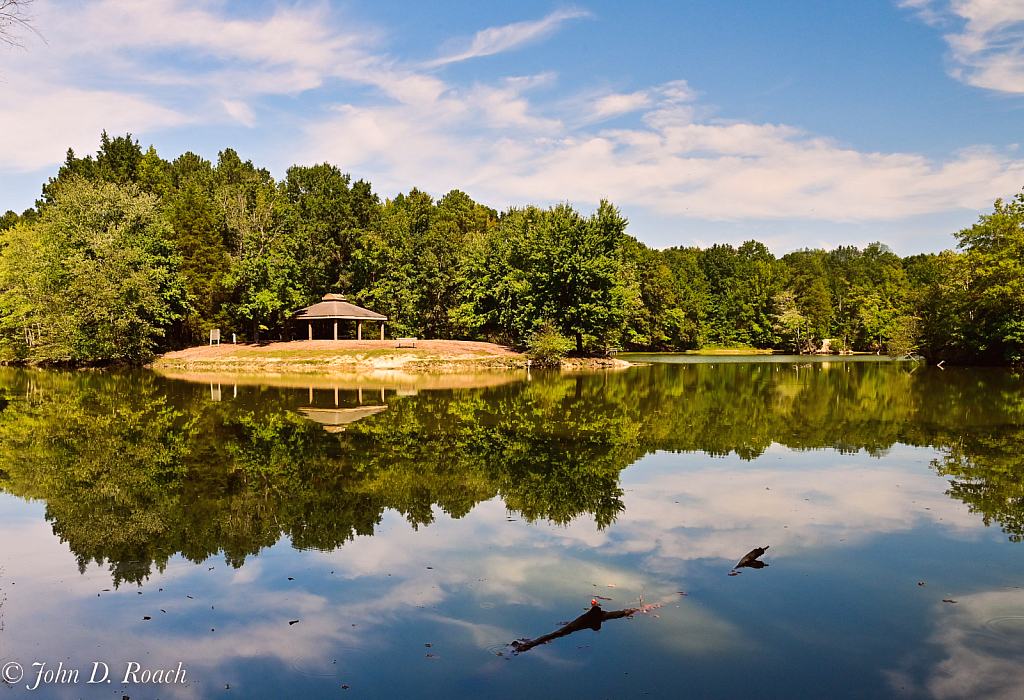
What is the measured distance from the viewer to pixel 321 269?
68188 mm

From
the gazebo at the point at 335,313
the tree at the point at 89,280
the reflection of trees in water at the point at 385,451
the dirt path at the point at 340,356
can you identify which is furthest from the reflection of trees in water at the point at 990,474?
the tree at the point at 89,280

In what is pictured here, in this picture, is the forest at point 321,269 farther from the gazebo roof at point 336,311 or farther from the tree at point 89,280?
the gazebo roof at point 336,311

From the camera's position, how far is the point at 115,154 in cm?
7306

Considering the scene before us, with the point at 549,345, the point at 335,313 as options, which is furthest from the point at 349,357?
the point at 549,345

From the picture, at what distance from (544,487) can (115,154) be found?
79.0 meters

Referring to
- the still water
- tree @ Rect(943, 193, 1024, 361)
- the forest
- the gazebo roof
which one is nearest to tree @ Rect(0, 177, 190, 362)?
the forest

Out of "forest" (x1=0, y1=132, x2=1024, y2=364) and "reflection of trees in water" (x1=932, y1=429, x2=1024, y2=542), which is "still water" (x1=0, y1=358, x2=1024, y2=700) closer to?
"reflection of trees in water" (x1=932, y1=429, x2=1024, y2=542)

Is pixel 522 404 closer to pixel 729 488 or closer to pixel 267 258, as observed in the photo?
pixel 729 488

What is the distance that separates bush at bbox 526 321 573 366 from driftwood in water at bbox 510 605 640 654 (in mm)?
45478

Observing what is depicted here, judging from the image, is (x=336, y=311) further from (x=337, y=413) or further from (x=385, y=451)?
(x=385, y=451)

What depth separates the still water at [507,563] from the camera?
5906 mm

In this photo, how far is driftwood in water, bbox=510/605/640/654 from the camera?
629cm

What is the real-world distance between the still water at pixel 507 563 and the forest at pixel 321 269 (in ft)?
117

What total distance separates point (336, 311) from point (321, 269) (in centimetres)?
1076
